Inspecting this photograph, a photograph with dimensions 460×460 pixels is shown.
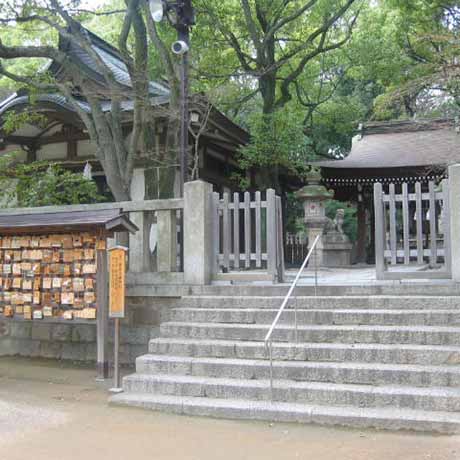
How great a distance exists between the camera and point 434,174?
52.9 ft

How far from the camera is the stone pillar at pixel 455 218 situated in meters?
6.84

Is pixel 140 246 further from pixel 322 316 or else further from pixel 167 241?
pixel 322 316

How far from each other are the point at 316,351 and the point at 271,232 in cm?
210

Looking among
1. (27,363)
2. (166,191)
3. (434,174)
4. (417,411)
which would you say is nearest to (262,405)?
(417,411)

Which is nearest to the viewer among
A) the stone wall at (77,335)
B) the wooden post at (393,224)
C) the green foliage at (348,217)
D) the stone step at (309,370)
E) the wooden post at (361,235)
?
the stone step at (309,370)

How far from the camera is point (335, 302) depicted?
6.84m

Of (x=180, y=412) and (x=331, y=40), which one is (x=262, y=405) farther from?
(x=331, y=40)

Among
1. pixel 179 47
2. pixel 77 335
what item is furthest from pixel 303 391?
pixel 179 47

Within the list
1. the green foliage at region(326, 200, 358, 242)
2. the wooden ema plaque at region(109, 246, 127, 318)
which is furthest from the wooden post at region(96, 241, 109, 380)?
the green foliage at region(326, 200, 358, 242)

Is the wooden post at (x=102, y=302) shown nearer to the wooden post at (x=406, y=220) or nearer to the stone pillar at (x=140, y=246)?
the stone pillar at (x=140, y=246)

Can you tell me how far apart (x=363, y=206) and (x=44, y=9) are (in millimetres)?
11977

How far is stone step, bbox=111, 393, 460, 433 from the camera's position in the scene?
15.9 ft

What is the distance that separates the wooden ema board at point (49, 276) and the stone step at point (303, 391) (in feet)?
5.63

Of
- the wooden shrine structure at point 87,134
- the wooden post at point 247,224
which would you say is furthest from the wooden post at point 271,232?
the wooden shrine structure at point 87,134
